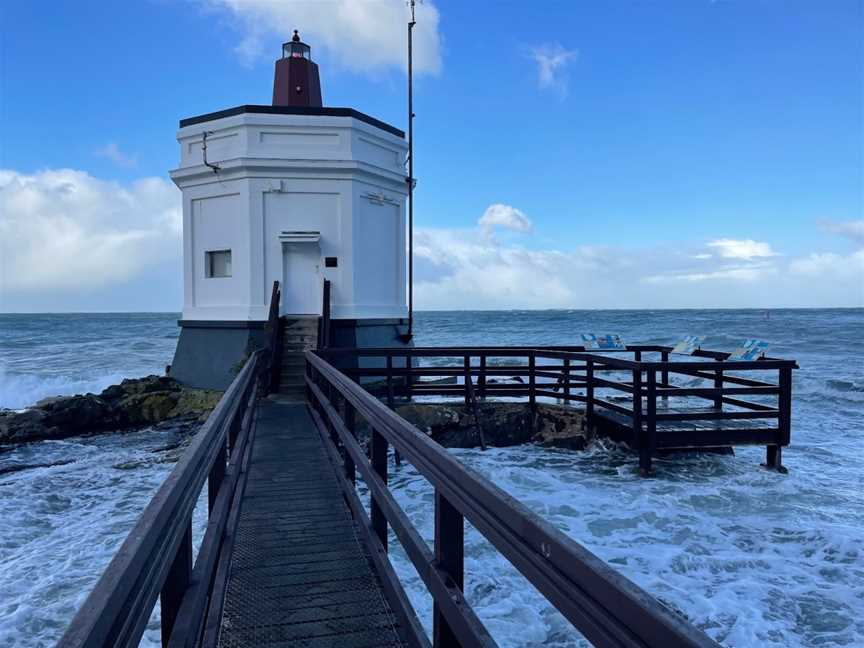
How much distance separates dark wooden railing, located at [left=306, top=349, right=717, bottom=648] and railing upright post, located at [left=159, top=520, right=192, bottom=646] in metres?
0.90

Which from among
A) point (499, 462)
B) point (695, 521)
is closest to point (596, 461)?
point (499, 462)

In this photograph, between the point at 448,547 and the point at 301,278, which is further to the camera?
the point at 301,278

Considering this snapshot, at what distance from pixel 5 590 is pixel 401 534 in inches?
172

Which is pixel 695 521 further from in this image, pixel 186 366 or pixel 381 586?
pixel 186 366

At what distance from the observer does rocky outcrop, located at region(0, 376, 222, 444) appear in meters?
12.1

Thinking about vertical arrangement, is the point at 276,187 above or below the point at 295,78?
below

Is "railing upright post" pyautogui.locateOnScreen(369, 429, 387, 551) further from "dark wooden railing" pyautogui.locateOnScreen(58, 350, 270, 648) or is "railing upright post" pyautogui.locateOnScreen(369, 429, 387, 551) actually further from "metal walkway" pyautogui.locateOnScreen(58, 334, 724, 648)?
"dark wooden railing" pyautogui.locateOnScreen(58, 350, 270, 648)

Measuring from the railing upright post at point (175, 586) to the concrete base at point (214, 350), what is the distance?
11.3 m

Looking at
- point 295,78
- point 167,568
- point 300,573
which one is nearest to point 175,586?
point 167,568

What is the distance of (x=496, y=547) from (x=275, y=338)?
1209cm

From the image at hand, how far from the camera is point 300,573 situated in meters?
3.56

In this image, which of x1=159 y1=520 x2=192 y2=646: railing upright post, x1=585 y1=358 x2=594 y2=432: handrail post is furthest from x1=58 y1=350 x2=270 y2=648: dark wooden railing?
x1=585 y1=358 x2=594 y2=432: handrail post

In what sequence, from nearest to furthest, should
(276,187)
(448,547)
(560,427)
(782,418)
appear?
(448,547)
(782,418)
(560,427)
(276,187)

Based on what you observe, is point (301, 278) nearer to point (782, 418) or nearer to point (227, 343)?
point (227, 343)
